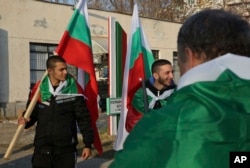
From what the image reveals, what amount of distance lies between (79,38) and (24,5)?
42.5ft

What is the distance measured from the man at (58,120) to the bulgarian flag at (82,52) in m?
1.16

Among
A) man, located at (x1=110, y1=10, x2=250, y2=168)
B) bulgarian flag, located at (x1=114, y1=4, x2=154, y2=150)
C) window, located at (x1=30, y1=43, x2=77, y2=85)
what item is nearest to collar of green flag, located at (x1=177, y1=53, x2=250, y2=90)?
man, located at (x1=110, y1=10, x2=250, y2=168)

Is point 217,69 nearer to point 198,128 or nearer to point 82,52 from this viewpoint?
point 198,128

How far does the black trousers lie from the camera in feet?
15.6

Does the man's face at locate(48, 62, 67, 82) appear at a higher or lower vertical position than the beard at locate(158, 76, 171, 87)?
higher

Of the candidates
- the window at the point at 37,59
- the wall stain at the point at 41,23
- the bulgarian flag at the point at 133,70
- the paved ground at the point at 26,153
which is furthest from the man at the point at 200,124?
the wall stain at the point at 41,23

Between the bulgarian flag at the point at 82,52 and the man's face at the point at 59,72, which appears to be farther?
the bulgarian flag at the point at 82,52

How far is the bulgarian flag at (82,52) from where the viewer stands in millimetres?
6223

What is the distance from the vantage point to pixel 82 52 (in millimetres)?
6293

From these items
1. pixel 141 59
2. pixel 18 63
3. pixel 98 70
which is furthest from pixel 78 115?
pixel 98 70

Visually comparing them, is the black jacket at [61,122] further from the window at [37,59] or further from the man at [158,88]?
the window at [37,59]

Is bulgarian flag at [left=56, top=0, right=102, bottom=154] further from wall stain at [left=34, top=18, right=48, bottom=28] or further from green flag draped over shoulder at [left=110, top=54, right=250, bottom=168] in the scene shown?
wall stain at [left=34, top=18, right=48, bottom=28]

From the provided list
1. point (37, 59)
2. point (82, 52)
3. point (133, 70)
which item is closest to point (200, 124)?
point (82, 52)

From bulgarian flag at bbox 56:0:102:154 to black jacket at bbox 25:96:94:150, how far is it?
1.18 m
